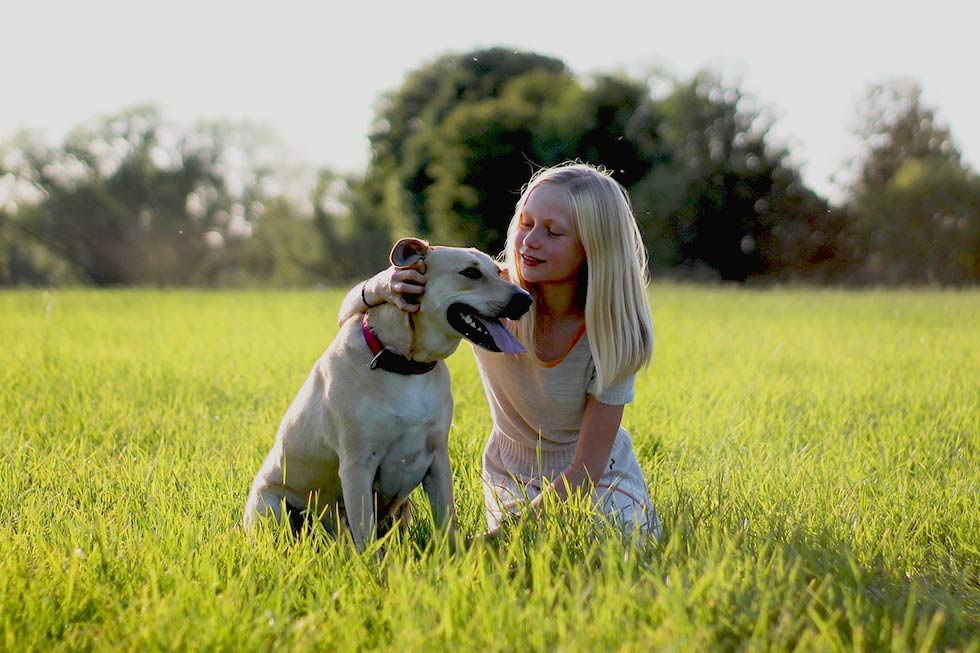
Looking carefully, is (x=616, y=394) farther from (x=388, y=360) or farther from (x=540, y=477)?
(x=388, y=360)

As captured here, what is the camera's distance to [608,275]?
152 inches

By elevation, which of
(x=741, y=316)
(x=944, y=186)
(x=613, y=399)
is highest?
(x=944, y=186)

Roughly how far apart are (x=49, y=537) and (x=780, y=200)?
29.7 metres

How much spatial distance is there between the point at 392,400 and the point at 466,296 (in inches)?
19.8

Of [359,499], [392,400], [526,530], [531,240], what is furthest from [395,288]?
[526,530]

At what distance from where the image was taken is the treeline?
96.8 feet

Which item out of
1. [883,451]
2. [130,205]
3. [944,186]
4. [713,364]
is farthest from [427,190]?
[883,451]

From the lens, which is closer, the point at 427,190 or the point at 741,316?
the point at 741,316

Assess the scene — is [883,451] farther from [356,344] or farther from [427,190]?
[427,190]

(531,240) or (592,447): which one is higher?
(531,240)

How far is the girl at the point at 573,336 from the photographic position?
3.82 metres

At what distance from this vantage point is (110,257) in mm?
37344

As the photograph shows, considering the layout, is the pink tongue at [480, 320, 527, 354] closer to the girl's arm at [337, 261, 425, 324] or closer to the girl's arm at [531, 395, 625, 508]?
the girl's arm at [337, 261, 425, 324]

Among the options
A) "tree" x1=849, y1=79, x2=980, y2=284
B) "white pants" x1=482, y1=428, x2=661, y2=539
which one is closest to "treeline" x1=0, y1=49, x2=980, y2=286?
"tree" x1=849, y1=79, x2=980, y2=284
